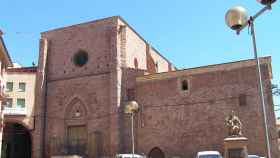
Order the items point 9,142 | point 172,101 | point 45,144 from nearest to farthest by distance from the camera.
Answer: point 172,101 → point 45,144 → point 9,142

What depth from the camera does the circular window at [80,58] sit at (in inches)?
1275

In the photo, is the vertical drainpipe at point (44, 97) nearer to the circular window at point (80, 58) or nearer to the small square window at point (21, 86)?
the small square window at point (21, 86)

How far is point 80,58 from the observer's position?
32625 mm

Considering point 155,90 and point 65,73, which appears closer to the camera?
point 155,90

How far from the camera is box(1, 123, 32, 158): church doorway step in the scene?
34.2 meters

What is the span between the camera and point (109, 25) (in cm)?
3148

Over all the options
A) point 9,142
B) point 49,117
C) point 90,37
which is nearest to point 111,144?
point 49,117

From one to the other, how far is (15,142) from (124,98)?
12.7 metres

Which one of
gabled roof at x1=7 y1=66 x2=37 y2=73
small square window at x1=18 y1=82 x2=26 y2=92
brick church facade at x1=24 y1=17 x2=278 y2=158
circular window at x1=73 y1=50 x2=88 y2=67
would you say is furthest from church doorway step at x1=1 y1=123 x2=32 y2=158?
circular window at x1=73 y1=50 x2=88 y2=67

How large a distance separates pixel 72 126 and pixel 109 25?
8834 mm

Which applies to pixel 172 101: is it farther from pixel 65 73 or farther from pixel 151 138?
pixel 65 73

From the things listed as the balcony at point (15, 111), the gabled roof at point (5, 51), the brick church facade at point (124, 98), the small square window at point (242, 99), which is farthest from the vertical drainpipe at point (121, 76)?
the balcony at point (15, 111)

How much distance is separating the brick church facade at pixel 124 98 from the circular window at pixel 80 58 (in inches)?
2.7

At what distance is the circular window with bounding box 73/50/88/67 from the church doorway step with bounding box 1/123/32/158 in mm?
8155
